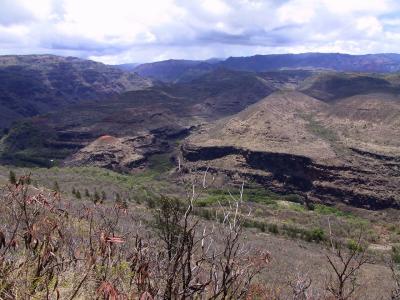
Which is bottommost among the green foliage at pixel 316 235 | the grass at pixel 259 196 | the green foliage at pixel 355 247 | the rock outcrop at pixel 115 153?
the rock outcrop at pixel 115 153

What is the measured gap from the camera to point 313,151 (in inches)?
3812

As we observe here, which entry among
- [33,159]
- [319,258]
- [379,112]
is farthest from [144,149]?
[319,258]

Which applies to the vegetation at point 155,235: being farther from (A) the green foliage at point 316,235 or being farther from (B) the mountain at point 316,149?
(B) the mountain at point 316,149

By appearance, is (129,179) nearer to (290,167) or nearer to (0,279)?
(290,167)

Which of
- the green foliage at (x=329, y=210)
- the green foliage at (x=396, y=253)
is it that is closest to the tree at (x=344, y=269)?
the green foliage at (x=396, y=253)

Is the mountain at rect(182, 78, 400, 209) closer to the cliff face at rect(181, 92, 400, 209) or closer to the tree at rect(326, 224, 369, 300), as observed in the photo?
the cliff face at rect(181, 92, 400, 209)

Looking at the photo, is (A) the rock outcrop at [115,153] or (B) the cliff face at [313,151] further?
(A) the rock outcrop at [115,153]

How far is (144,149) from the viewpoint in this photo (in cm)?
13475

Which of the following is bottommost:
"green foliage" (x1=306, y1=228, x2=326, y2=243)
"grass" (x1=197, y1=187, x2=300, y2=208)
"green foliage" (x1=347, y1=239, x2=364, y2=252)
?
"grass" (x1=197, y1=187, x2=300, y2=208)

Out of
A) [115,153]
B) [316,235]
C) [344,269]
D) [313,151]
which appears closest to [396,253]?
[316,235]

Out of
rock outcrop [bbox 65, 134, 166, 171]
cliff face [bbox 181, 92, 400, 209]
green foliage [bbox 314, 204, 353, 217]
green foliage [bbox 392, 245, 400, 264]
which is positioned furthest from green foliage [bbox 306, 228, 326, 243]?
rock outcrop [bbox 65, 134, 166, 171]

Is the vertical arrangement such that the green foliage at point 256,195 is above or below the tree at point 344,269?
below

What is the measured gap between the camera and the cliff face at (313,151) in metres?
85.5

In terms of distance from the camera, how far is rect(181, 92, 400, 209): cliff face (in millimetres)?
85500
